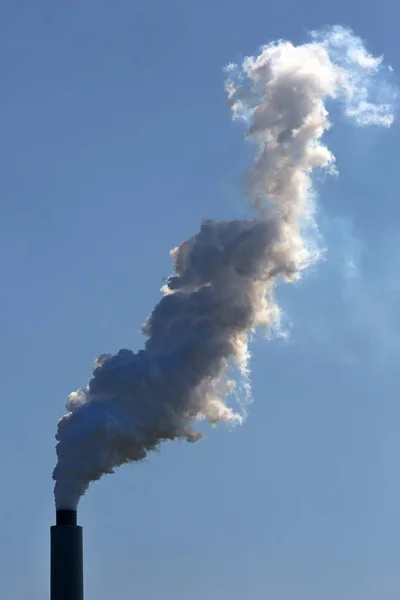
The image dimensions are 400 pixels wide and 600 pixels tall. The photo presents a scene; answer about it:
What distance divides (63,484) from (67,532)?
2.38 m

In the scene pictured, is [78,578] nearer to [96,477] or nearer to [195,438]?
[96,477]

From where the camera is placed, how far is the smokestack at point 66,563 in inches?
1469

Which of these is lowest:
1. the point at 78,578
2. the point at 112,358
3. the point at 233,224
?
the point at 78,578

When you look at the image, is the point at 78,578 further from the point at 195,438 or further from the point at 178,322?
the point at 178,322

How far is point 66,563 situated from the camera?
3747 centimetres

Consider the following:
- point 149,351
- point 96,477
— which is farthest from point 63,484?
point 149,351

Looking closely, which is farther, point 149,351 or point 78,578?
point 149,351

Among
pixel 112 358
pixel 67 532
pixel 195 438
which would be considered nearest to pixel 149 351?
pixel 112 358

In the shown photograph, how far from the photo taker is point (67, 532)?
3806cm

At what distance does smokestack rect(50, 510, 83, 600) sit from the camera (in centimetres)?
3731

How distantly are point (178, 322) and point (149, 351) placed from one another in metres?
1.79

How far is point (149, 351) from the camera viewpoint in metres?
40.2

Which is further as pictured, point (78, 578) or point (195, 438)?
point (195, 438)

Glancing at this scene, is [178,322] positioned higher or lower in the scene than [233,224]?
lower
